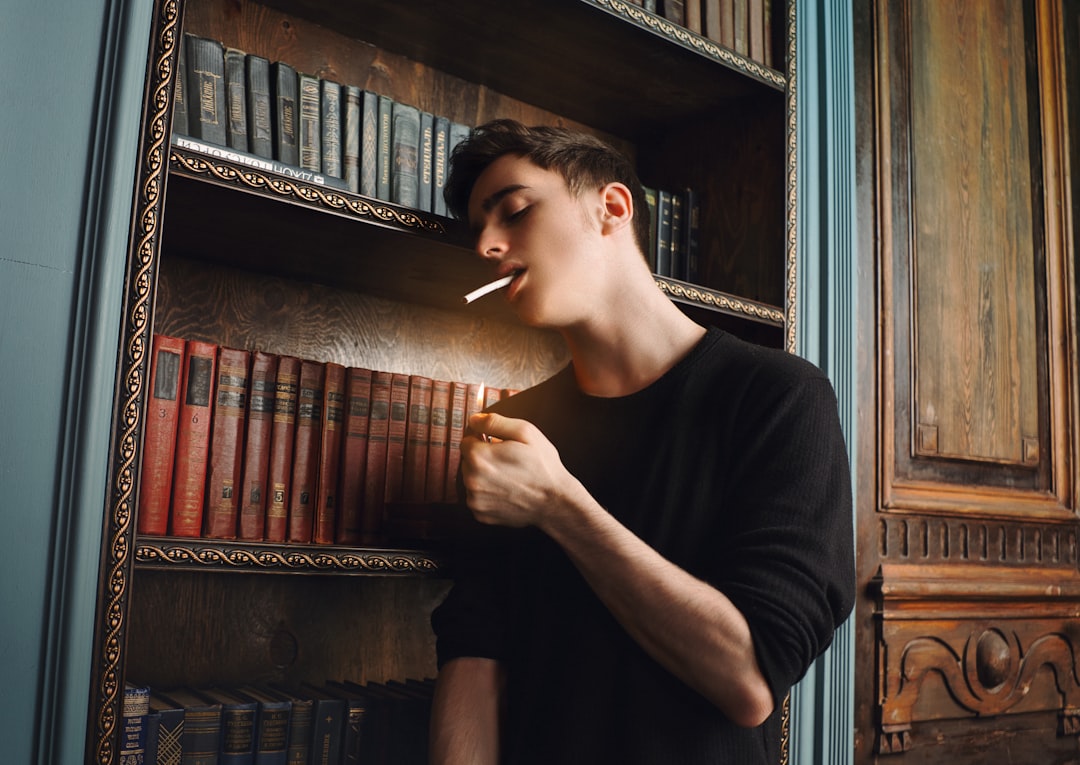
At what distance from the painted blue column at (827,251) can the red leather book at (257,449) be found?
1035 millimetres

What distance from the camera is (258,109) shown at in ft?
4.47

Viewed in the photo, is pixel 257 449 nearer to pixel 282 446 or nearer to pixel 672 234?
pixel 282 446

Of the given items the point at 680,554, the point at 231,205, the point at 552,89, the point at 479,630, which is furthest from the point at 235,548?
the point at 552,89

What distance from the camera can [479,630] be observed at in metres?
1.32

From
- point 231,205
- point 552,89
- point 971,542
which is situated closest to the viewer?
point 231,205

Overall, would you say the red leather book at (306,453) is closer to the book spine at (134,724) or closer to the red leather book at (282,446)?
the red leather book at (282,446)

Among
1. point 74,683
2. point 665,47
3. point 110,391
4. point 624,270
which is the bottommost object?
point 74,683

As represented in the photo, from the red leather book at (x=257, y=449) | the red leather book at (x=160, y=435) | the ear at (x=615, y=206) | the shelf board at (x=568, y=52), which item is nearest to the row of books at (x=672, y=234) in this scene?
the shelf board at (x=568, y=52)

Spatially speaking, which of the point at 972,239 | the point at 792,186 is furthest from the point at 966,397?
the point at 792,186

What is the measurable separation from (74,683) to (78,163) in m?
0.62

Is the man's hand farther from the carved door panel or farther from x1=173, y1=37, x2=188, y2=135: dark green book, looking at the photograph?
the carved door panel

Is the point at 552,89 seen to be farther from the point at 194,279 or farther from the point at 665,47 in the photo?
the point at 194,279

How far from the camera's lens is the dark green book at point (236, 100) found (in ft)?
4.38

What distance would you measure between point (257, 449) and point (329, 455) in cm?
11
